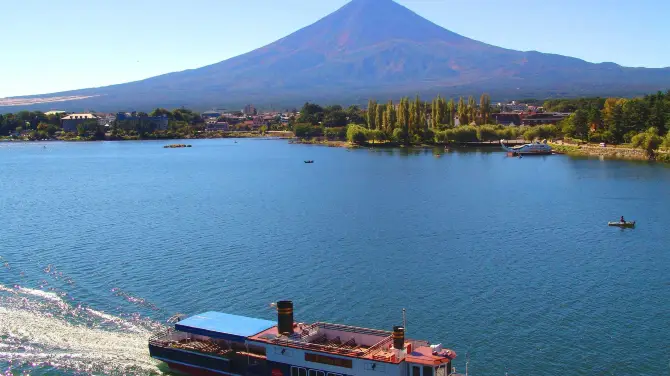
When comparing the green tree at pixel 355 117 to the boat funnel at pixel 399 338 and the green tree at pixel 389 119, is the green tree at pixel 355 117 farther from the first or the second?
the boat funnel at pixel 399 338

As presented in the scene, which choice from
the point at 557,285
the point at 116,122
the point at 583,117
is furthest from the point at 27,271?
the point at 116,122

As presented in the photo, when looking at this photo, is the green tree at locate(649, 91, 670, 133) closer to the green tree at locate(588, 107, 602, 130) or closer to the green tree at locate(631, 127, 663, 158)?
the green tree at locate(631, 127, 663, 158)

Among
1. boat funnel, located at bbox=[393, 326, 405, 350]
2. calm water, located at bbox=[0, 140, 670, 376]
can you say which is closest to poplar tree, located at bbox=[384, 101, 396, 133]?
calm water, located at bbox=[0, 140, 670, 376]

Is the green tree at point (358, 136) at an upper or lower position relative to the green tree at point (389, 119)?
lower

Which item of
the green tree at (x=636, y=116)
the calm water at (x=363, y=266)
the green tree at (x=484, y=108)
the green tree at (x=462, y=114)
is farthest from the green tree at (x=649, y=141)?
the green tree at (x=484, y=108)

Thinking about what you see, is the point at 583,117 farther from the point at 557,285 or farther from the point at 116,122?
the point at 116,122

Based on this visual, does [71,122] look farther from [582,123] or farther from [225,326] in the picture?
[225,326]

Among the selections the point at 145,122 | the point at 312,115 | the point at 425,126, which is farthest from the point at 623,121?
the point at 145,122
